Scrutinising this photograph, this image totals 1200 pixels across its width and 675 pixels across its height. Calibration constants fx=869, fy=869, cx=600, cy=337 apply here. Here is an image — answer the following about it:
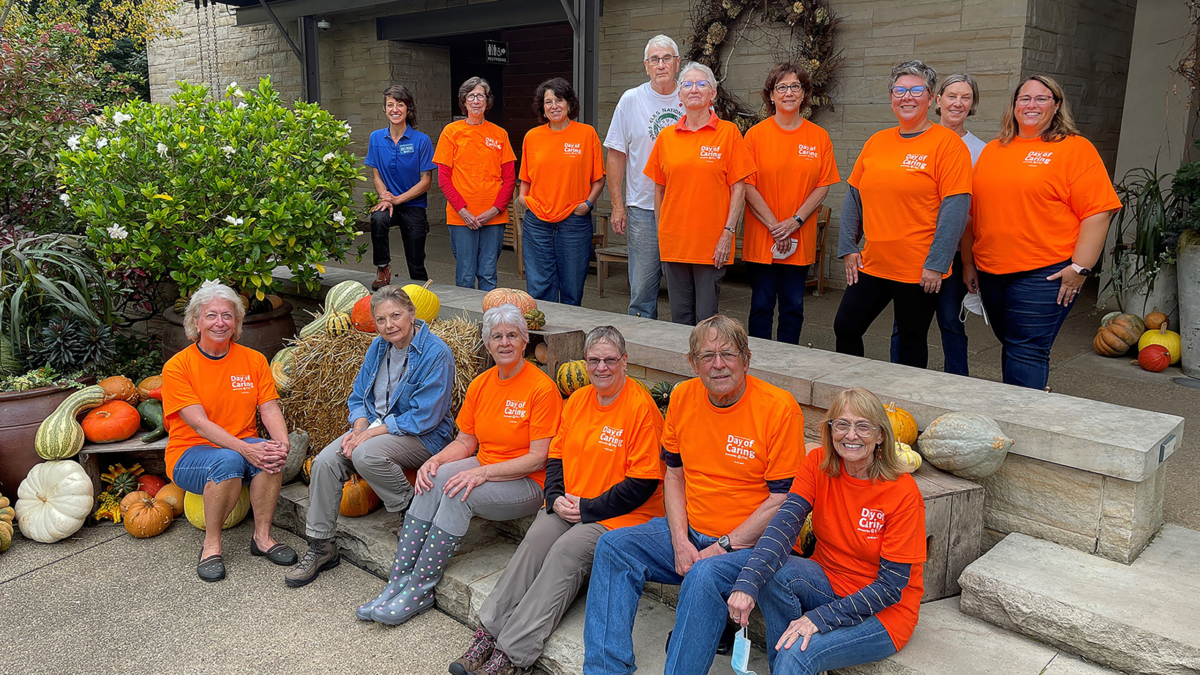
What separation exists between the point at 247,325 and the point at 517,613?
278cm

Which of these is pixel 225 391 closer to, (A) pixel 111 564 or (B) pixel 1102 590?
(A) pixel 111 564

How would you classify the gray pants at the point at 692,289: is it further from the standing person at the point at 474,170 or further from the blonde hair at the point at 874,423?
the blonde hair at the point at 874,423

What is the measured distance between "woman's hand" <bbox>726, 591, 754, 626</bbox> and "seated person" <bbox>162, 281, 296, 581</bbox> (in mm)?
2176

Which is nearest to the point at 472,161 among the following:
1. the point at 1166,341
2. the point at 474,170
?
the point at 474,170

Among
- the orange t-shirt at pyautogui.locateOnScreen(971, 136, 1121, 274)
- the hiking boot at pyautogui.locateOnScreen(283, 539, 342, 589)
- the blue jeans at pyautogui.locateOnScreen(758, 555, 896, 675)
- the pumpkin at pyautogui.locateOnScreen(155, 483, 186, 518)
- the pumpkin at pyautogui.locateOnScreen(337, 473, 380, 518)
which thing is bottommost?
the hiking boot at pyautogui.locateOnScreen(283, 539, 342, 589)

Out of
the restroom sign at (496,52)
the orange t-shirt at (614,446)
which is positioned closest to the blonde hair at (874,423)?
→ the orange t-shirt at (614,446)

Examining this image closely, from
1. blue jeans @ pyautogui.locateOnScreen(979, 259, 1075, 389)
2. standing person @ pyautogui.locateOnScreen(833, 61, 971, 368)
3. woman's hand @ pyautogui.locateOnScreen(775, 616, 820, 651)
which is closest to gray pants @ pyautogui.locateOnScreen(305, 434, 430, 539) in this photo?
woman's hand @ pyautogui.locateOnScreen(775, 616, 820, 651)

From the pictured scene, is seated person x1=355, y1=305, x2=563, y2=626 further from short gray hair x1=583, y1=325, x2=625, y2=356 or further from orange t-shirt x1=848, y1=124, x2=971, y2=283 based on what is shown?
orange t-shirt x1=848, y1=124, x2=971, y2=283

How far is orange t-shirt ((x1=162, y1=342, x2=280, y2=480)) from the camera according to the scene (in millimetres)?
3715

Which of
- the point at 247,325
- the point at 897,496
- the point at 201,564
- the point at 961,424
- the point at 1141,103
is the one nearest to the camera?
the point at 897,496

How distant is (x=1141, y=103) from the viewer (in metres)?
7.34

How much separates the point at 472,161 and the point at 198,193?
5.40ft

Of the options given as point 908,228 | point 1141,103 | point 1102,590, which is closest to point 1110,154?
point 1141,103

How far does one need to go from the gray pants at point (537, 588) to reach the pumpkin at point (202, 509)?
5.36ft
